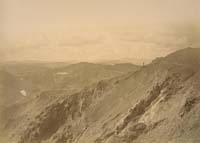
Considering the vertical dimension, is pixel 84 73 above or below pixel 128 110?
above

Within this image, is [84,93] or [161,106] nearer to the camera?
[161,106]

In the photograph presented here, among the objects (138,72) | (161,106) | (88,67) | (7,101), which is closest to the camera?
(161,106)

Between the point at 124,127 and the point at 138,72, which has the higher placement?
the point at 138,72

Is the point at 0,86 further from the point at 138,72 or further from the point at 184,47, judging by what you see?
the point at 184,47

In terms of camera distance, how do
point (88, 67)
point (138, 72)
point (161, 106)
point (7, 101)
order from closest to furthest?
point (161, 106), point (138, 72), point (88, 67), point (7, 101)

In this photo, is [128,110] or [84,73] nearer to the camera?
[128,110]

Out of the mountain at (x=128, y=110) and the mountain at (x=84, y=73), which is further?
the mountain at (x=84, y=73)

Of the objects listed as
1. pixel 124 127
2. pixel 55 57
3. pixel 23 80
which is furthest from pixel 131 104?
pixel 23 80

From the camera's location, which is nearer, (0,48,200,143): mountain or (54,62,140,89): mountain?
(0,48,200,143): mountain
